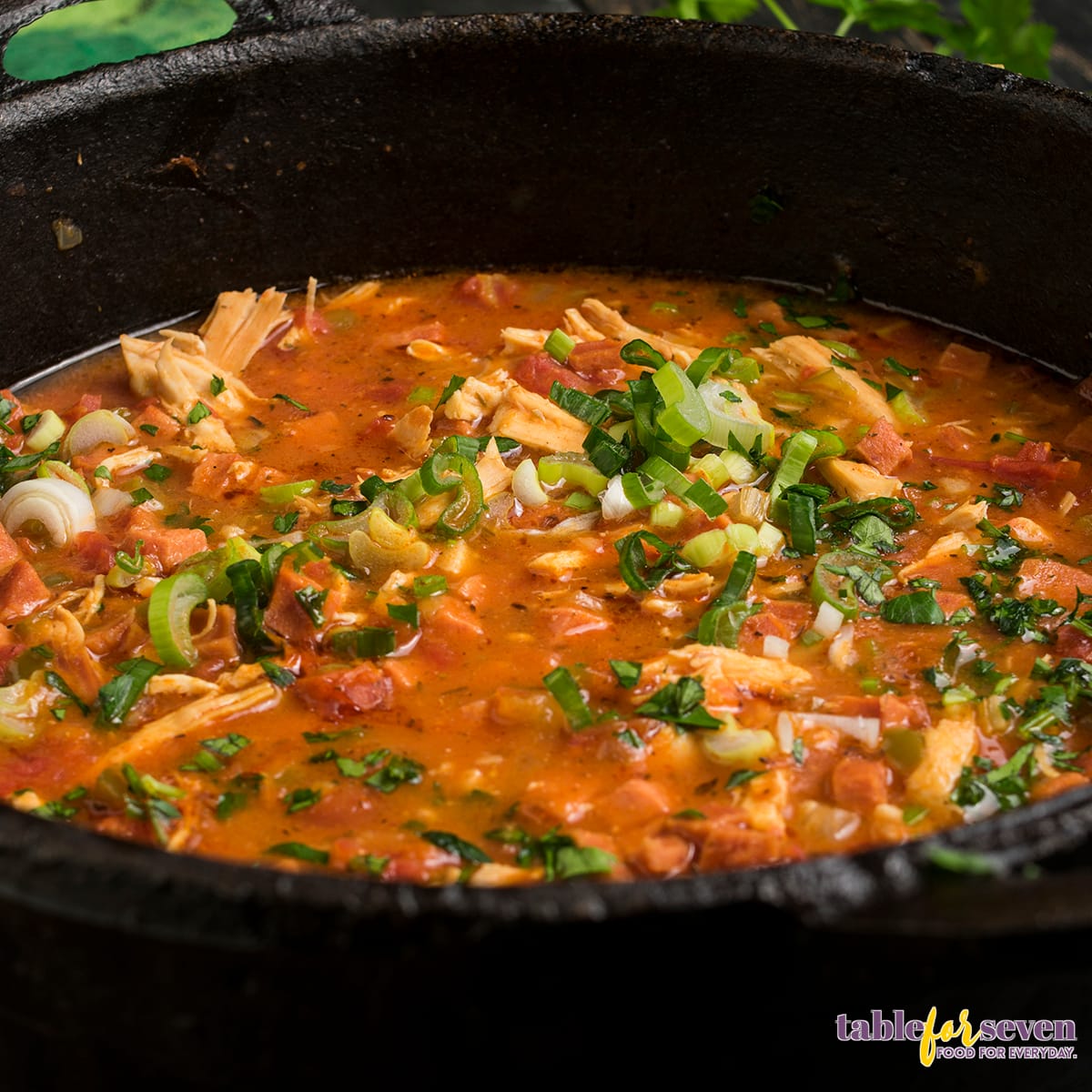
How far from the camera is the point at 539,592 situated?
3.53 meters

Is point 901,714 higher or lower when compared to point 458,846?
higher

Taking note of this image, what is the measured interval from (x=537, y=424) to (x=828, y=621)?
3.49 ft

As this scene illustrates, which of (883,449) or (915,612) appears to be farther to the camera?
(883,449)

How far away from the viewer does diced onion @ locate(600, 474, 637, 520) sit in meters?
3.75

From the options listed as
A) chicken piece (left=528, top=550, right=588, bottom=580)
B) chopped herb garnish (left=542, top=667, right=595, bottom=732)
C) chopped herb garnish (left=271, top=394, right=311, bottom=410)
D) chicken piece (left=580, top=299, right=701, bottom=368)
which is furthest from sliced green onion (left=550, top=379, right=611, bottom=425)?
chopped herb garnish (left=542, top=667, right=595, bottom=732)

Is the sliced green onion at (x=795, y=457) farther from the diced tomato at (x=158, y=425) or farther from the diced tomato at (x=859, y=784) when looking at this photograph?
the diced tomato at (x=158, y=425)

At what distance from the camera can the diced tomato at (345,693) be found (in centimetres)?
317

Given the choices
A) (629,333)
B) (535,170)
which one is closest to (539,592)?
(629,333)

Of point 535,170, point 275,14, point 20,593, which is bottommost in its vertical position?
point 20,593

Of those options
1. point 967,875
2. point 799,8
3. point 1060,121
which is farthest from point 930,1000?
point 799,8

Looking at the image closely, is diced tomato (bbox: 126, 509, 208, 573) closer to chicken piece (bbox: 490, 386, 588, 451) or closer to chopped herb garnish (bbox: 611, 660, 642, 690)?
chicken piece (bbox: 490, 386, 588, 451)

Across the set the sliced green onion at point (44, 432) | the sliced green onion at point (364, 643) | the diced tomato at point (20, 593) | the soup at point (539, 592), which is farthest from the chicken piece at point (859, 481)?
the sliced green onion at point (44, 432)

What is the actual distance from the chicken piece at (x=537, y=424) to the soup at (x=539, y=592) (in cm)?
1

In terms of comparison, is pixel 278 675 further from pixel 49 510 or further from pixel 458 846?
pixel 49 510
